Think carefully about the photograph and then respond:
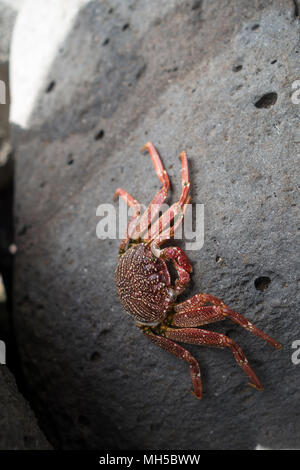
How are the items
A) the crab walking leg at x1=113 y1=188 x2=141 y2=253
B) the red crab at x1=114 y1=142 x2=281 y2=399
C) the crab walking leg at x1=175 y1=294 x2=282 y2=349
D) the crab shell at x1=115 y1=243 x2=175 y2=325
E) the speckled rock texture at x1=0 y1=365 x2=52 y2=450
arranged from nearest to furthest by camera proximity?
1. the speckled rock texture at x1=0 y1=365 x2=52 y2=450
2. the crab walking leg at x1=175 y1=294 x2=282 y2=349
3. the red crab at x1=114 y1=142 x2=281 y2=399
4. the crab shell at x1=115 y1=243 x2=175 y2=325
5. the crab walking leg at x1=113 y1=188 x2=141 y2=253

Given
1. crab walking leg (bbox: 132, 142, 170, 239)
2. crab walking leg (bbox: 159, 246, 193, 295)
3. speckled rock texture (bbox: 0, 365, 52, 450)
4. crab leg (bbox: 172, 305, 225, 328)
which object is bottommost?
speckled rock texture (bbox: 0, 365, 52, 450)

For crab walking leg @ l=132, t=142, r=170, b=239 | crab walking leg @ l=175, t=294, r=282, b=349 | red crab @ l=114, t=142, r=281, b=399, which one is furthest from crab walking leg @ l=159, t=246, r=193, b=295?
crab walking leg @ l=132, t=142, r=170, b=239

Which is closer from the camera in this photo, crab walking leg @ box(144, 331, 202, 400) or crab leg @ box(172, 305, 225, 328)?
crab leg @ box(172, 305, 225, 328)

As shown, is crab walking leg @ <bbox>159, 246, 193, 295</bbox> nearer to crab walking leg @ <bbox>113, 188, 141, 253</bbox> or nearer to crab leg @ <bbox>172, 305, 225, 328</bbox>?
crab leg @ <bbox>172, 305, 225, 328</bbox>

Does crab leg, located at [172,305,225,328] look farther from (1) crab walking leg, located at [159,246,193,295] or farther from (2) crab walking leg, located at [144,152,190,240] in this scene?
(2) crab walking leg, located at [144,152,190,240]

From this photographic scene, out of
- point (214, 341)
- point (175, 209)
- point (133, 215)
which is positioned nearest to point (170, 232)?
point (175, 209)

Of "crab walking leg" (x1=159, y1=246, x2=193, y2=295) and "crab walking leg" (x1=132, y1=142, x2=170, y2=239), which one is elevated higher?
"crab walking leg" (x1=132, y1=142, x2=170, y2=239)

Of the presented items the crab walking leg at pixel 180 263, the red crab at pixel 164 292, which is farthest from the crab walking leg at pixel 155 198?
the crab walking leg at pixel 180 263

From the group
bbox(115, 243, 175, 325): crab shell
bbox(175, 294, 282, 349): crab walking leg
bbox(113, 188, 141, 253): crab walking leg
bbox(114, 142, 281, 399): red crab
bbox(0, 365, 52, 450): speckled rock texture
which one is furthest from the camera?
bbox(113, 188, 141, 253): crab walking leg
